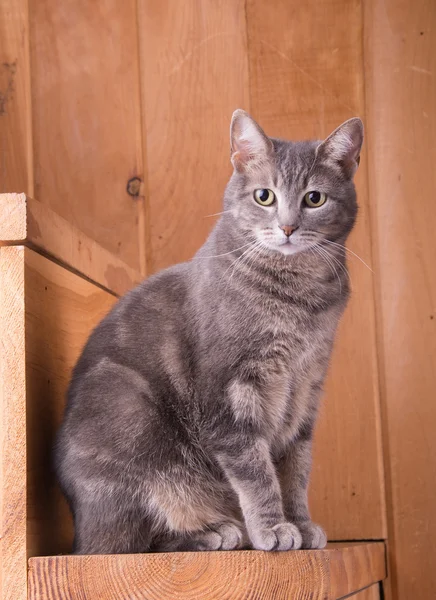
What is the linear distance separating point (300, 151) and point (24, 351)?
55cm

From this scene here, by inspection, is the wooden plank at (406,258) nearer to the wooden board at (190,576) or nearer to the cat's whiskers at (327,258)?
the cat's whiskers at (327,258)

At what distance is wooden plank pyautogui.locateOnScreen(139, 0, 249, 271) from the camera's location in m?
1.91

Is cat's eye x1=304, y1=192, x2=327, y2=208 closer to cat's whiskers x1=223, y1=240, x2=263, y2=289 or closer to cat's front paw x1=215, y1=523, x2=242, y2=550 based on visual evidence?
cat's whiskers x1=223, y1=240, x2=263, y2=289

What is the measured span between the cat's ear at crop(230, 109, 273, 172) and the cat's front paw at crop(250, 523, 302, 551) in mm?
583

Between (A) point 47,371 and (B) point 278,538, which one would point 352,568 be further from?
(A) point 47,371

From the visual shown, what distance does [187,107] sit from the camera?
194 centimetres

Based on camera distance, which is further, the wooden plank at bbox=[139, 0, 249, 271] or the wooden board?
the wooden plank at bbox=[139, 0, 249, 271]

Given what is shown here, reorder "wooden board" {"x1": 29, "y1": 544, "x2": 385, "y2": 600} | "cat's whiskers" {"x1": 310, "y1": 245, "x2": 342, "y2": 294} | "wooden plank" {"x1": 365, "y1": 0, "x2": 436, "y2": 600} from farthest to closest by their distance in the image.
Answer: "wooden plank" {"x1": 365, "y1": 0, "x2": 436, "y2": 600}
"cat's whiskers" {"x1": 310, "y1": 245, "x2": 342, "y2": 294}
"wooden board" {"x1": 29, "y1": 544, "x2": 385, "y2": 600}

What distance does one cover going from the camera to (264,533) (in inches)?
45.8

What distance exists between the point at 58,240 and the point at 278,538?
591 millimetres

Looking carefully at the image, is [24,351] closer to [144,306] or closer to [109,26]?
[144,306]

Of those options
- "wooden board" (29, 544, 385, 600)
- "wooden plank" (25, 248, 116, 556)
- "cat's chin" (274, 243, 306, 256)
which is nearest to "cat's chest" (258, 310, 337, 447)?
"cat's chin" (274, 243, 306, 256)

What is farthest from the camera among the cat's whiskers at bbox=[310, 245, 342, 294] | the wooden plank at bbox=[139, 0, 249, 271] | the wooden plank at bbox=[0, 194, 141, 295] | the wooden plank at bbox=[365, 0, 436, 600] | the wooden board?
the wooden plank at bbox=[139, 0, 249, 271]

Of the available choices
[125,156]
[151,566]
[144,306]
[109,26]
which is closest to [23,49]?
[109,26]
